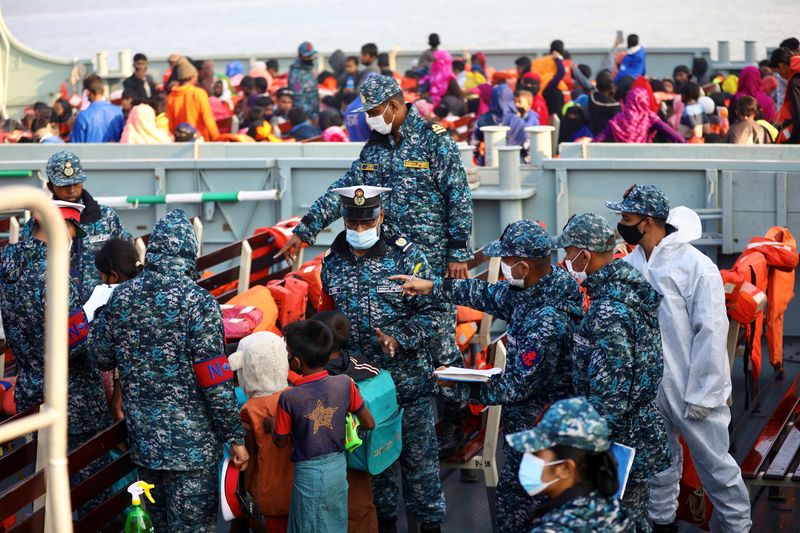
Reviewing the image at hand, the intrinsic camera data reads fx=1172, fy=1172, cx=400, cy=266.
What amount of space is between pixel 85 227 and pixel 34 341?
0.80 meters

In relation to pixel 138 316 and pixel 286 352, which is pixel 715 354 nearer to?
pixel 286 352

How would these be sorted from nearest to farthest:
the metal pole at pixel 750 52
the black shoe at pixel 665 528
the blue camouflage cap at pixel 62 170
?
the black shoe at pixel 665 528, the blue camouflage cap at pixel 62 170, the metal pole at pixel 750 52

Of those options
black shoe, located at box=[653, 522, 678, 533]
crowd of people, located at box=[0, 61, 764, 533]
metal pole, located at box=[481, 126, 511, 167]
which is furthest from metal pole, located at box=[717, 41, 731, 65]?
black shoe, located at box=[653, 522, 678, 533]

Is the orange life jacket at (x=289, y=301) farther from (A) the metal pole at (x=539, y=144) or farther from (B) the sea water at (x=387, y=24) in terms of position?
(B) the sea water at (x=387, y=24)

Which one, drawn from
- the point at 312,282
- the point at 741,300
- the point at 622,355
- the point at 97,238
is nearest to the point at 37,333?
the point at 97,238

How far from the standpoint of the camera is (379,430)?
545 cm

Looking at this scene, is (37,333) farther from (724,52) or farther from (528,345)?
(724,52)

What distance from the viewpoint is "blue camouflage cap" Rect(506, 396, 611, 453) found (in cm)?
345

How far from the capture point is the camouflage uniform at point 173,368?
198 inches

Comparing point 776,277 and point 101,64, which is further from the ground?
point 101,64

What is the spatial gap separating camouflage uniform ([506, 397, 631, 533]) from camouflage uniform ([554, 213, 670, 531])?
1323mm

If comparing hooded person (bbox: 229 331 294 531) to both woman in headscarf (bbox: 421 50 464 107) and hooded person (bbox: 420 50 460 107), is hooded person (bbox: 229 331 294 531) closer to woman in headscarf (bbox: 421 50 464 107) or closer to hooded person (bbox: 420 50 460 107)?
woman in headscarf (bbox: 421 50 464 107)

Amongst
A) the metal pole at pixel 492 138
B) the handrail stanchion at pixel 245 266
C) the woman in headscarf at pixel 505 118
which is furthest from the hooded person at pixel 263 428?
the woman in headscarf at pixel 505 118

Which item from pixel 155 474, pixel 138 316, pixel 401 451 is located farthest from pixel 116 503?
pixel 401 451
